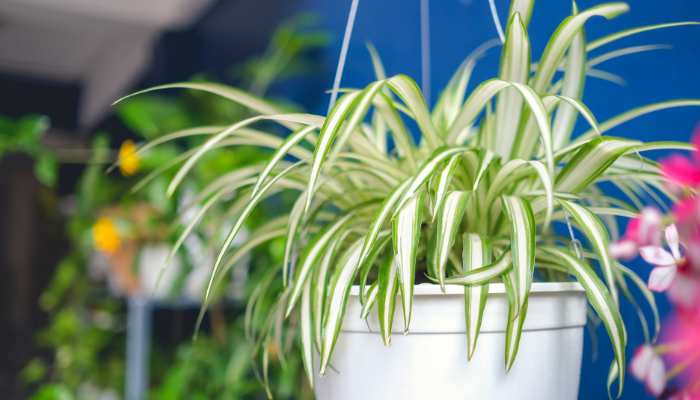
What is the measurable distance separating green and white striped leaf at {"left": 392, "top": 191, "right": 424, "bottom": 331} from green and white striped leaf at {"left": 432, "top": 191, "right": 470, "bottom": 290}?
0.02 metres

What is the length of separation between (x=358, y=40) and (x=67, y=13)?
339 cm

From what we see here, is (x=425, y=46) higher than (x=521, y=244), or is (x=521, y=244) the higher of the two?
(x=425, y=46)

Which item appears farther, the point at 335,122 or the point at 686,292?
the point at 335,122

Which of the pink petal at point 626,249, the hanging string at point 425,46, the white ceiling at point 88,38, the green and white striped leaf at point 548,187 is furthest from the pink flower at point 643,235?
the white ceiling at point 88,38

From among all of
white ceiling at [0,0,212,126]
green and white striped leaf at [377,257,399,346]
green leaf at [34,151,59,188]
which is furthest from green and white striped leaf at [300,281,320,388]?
white ceiling at [0,0,212,126]

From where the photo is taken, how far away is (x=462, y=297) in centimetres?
68

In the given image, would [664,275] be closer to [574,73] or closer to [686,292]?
[686,292]

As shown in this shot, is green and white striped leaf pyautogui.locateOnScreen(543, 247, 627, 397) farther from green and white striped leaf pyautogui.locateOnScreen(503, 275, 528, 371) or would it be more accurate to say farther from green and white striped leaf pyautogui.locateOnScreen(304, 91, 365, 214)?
green and white striped leaf pyautogui.locateOnScreen(304, 91, 365, 214)

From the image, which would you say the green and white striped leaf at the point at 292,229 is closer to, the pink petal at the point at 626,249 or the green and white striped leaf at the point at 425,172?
the green and white striped leaf at the point at 425,172

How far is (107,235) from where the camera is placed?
1985 mm

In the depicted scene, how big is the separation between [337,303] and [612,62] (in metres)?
0.67

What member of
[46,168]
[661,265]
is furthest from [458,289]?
[46,168]

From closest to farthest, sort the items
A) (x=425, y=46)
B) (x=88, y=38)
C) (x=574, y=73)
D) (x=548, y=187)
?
1. (x=548, y=187)
2. (x=574, y=73)
3. (x=425, y=46)
4. (x=88, y=38)

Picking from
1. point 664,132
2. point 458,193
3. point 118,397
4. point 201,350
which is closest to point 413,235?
point 458,193
